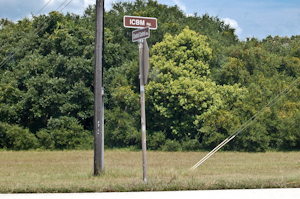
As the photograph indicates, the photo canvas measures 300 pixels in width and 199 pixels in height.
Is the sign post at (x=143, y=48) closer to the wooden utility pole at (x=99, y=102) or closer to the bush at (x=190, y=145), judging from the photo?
the wooden utility pole at (x=99, y=102)

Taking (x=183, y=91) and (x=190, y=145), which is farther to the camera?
(x=190, y=145)

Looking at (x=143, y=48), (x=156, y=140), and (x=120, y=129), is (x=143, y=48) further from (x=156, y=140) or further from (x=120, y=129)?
(x=120, y=129)

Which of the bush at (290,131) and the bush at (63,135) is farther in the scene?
the bush at (63,135)

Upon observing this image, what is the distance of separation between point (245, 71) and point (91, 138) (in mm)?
13509

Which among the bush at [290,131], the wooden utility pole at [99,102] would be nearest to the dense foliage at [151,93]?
the bush at [290,131]

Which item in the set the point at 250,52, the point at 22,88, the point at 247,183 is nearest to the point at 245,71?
the point at 250,52

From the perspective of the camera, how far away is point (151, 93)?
2697 cm

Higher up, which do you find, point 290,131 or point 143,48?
point 143,48

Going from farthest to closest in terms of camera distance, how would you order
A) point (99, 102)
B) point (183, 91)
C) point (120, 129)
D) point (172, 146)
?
point (120, 129) → point (172, 146) → point (183, 91) → point (99, 102)

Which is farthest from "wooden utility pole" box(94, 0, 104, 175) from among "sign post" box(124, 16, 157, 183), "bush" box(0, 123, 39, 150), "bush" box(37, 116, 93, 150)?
"bush" box(0, 123, 39, 150)

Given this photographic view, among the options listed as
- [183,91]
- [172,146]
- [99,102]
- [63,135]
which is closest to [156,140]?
[172,146]

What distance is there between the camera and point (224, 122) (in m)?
26.5

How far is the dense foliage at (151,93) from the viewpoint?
26.7 metres

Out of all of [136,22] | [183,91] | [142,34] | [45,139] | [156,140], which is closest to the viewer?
[142,34]
